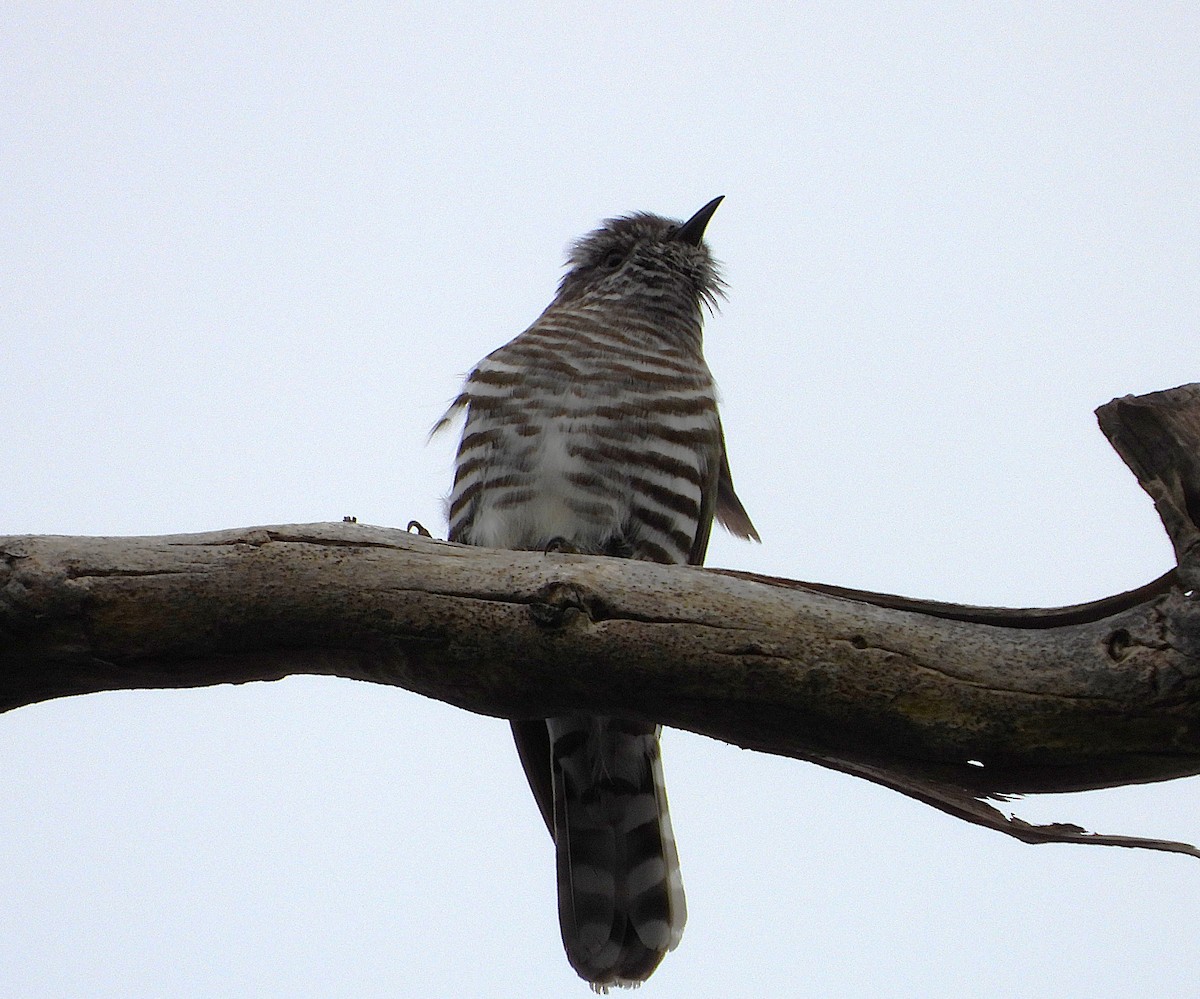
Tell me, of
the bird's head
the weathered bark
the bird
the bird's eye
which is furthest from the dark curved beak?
the weathered bark

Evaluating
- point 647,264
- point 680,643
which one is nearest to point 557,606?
point 680,643

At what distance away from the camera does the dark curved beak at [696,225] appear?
648cm

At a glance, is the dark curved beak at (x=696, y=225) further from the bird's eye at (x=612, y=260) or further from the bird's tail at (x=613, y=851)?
the bird's tail at (x=613, y=851)

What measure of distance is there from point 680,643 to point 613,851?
1.91m

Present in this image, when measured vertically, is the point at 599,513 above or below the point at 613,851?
above

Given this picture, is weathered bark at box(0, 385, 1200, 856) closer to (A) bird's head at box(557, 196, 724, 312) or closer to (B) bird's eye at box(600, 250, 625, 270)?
(A) bird's head at box(557, 196, 724, 312)

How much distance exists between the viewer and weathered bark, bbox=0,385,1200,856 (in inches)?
122

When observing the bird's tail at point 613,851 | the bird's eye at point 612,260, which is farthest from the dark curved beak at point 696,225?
the bird's tail at point 613,851

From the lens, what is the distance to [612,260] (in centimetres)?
650

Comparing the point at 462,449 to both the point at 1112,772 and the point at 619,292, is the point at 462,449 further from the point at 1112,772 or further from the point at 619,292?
the point at 1112,772

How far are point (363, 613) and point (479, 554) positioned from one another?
36 cm

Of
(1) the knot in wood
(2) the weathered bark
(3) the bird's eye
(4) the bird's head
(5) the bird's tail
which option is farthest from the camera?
Result: (3) the bird's eye

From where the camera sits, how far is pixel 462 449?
523 cm

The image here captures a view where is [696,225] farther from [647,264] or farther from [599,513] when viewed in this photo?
[599,513]
